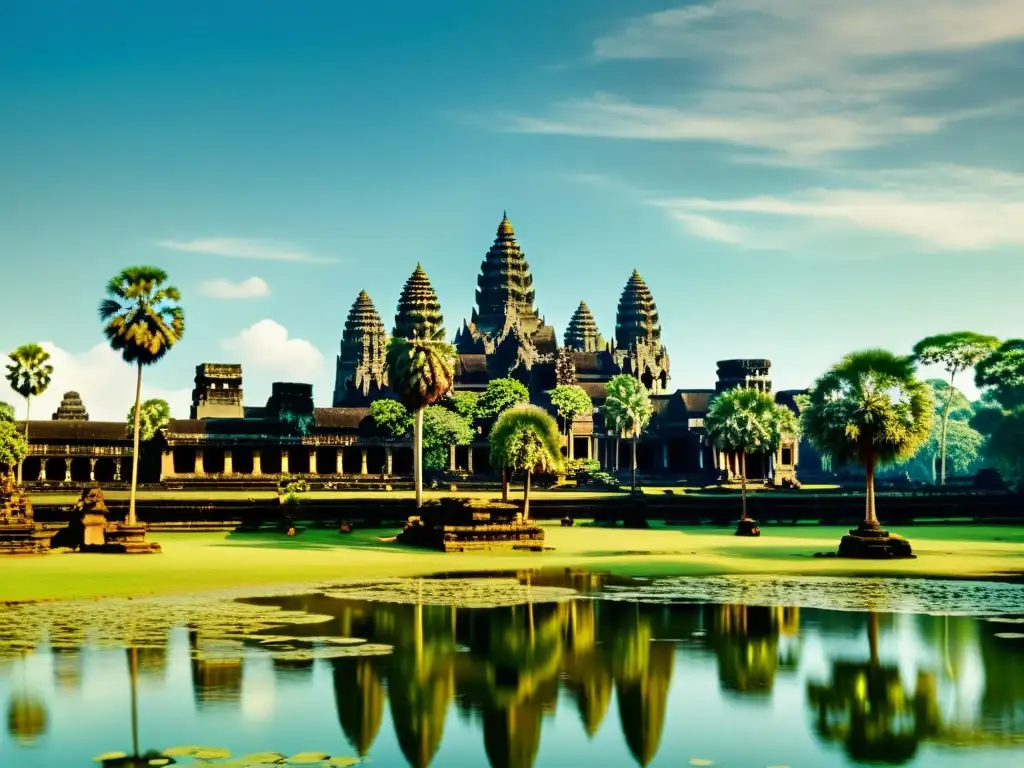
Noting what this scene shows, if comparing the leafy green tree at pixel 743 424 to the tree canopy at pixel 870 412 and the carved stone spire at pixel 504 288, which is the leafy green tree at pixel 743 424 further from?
the carved stone spire at pixel 504 288

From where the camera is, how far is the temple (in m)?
124

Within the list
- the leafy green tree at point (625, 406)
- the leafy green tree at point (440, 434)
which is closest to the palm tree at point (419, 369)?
the leafy green tree at point (625, 406)

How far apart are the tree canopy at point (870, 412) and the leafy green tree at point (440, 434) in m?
74.5

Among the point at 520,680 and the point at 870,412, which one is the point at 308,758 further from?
the point at 870,412

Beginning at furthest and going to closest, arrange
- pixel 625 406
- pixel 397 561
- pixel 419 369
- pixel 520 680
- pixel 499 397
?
pixel 499 397 → pixel 625 406 → pixel 419 369 → pixel 397 561 → pixel 520 680

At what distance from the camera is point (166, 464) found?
124000mm

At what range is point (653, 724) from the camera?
2158 cm

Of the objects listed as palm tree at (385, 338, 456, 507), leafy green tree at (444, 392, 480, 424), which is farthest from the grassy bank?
leafy green tree at (444, 392, 480, 424)

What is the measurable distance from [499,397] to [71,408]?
46.7 meters

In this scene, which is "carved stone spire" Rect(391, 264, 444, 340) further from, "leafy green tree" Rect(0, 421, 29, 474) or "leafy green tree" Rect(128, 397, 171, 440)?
"leafy green tree" Rect(0, 421, 29, 474)

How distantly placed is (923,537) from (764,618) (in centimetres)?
3165

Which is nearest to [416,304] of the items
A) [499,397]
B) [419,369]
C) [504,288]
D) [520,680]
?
[504,288]

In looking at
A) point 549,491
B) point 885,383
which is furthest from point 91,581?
point 549,491

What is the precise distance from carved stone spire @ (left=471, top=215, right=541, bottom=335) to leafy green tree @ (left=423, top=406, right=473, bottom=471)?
47.5 m
